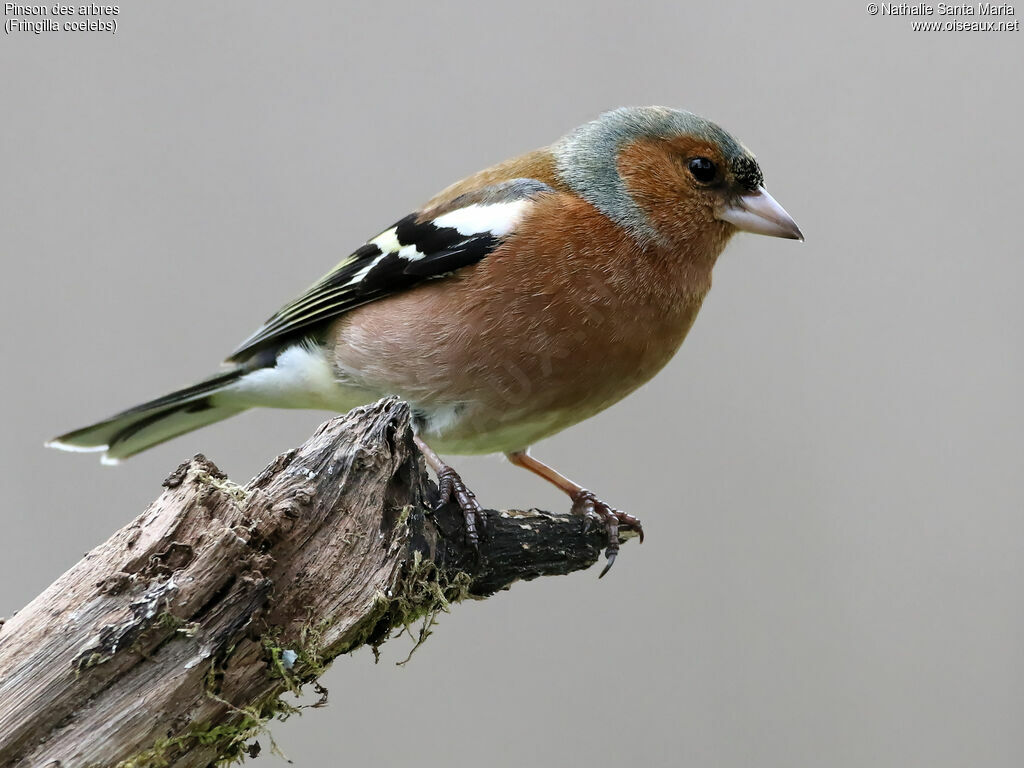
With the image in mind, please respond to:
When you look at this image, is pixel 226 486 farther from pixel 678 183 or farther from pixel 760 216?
pixel 760 216

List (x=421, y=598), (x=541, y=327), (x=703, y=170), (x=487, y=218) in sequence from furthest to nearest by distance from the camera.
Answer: (x=703, y=170) → (x=487, y=218) → (x=541, y=327) → (x=421, y=598)

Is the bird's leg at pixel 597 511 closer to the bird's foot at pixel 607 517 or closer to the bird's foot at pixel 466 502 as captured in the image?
the bird's foot at pixel 607 517

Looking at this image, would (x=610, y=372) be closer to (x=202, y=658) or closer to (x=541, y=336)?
(x=541, y=336)

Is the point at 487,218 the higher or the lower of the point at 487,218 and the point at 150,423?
the higher

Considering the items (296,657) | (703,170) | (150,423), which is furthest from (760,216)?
(150,423)

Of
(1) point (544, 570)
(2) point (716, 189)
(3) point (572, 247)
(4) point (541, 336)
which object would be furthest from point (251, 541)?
(2) point (716, 189)

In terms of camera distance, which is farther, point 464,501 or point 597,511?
point 597,511
